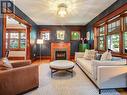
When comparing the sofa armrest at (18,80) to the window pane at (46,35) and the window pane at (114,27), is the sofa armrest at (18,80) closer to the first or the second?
the window pane at (114,27)

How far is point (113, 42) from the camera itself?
4.76 metres

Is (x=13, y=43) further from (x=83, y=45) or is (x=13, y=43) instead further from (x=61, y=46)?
(x=83, y=45)

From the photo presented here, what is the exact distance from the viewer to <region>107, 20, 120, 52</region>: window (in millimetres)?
4448

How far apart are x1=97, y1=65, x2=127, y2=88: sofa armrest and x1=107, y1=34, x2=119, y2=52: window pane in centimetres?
171

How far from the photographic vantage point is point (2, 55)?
358 cm

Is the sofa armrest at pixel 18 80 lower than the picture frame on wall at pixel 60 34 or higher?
lower

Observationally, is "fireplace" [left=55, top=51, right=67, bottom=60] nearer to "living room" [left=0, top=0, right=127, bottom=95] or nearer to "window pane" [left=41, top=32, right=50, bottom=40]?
"window pane" [left=41, top=32, right=50, bottom=40]

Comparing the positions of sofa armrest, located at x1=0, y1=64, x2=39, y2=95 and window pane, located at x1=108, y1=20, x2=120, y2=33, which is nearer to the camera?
sofa armrest, located at x1=0, y1=64, x2=39, y2=95

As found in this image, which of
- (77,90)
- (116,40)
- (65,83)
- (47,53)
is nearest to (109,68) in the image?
(77,90)

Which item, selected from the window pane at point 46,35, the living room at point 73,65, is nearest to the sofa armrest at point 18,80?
the living room at point 73,65

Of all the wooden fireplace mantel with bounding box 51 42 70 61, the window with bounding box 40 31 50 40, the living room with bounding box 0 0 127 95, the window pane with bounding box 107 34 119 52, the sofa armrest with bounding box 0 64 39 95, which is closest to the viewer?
the sofa armrest with bounding box 0 64 39 95

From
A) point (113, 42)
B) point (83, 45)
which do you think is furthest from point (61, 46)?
point (113, 42)

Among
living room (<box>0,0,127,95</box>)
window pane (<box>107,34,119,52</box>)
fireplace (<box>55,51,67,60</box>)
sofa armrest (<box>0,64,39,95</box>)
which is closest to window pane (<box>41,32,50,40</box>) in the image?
fireplace (<box>55,51,67,60</box>)

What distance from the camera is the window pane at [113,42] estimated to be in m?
4.50
